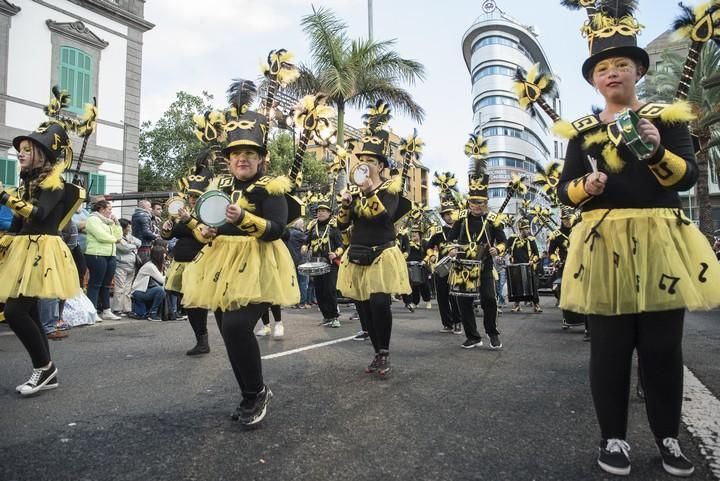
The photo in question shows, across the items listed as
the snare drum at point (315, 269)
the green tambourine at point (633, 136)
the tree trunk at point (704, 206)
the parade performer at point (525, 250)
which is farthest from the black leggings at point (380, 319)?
the tree trunk at point (704, 206)

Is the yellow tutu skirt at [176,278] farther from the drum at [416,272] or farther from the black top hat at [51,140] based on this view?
the drum at [416,272]

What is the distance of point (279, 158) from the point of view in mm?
31719

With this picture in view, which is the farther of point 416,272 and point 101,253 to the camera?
point 416,272

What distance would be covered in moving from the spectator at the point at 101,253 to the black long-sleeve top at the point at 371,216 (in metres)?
5.84

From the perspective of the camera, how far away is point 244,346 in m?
3.37

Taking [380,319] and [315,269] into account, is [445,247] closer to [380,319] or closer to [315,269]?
[315,269]

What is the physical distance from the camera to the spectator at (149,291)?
32.0ft

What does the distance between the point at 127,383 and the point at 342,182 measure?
1295cm

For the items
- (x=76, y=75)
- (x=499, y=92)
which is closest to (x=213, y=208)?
(x=76, y=75)

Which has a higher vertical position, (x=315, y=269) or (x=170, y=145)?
(x=170, y=145)

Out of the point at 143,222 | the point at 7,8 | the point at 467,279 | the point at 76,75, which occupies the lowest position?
the point at 467,279

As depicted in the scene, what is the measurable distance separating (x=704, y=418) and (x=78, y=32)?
2284cm

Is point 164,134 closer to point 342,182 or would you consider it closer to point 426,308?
point 342,182

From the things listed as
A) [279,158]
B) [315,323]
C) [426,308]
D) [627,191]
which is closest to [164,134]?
[279,158]
